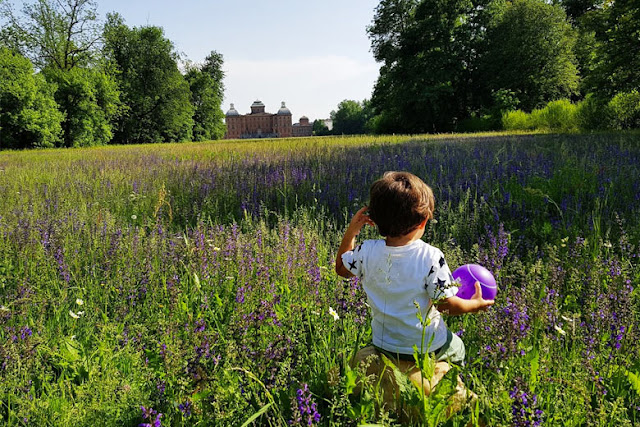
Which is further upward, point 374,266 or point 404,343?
point 374,266

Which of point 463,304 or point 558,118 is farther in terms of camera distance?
point 558,118

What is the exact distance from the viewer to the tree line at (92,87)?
30688 mm

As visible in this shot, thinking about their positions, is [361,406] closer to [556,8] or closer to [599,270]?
[599,270]

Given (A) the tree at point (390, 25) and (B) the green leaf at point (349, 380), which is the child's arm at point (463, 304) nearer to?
(B) the green leaf at point (349, 380)

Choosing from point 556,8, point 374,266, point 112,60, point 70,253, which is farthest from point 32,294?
point 112,60

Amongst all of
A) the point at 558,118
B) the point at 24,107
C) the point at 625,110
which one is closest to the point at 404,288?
the point at 625,110

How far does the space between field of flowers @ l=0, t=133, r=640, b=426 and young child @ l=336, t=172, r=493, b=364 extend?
21cm

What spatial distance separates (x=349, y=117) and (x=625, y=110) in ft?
378

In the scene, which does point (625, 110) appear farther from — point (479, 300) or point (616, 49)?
point (479, 300)

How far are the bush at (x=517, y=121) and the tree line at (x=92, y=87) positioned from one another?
110 ft

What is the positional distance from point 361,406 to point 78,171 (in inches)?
354

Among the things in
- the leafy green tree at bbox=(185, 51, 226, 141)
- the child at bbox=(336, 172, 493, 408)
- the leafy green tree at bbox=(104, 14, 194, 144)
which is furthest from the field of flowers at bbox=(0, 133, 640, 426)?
the leafy green tree at bbox=(185, 51, 226, 141)

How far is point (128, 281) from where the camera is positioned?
3.14 meters

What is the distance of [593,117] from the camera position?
20.1 m
